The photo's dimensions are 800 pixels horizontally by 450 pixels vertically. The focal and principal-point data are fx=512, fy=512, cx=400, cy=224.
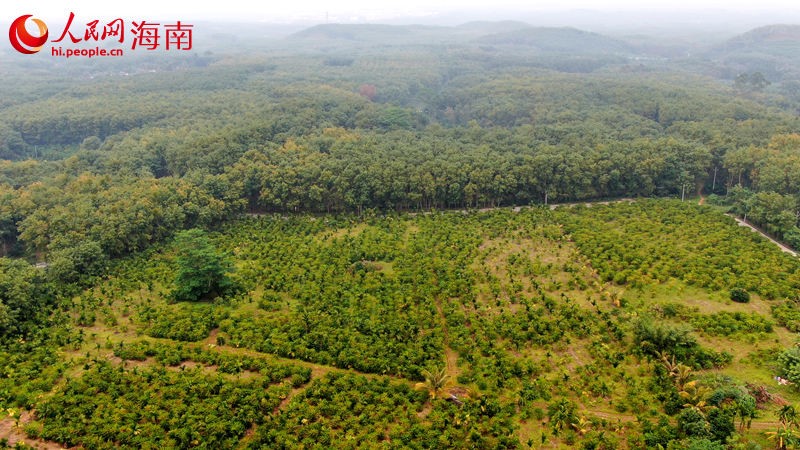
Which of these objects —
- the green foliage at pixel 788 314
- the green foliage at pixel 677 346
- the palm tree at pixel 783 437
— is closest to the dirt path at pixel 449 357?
the green foliage at pixel 677 346

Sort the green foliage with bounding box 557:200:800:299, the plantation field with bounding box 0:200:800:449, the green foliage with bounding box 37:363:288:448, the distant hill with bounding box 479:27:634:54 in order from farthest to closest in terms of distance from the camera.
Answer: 1. the distant hill with bounding box 479:27:634:54
2. the green foliage with bounding box 557:200:800:299
3. the plantation field with bounding box 0:200:800:449
4. the green foliage with bounding box 37:363:288:448

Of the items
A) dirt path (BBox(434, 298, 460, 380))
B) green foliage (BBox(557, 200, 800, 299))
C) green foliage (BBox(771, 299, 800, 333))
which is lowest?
→ dirt path (BBox(434, 298, 460, 380))

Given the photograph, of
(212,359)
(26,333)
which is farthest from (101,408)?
(26,333)

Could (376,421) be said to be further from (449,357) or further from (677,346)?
(677,346)

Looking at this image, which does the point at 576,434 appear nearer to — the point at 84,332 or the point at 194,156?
the point at 84,332

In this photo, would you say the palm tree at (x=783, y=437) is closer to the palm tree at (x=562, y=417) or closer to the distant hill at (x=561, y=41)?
the palm tree at (x=562, y=417)

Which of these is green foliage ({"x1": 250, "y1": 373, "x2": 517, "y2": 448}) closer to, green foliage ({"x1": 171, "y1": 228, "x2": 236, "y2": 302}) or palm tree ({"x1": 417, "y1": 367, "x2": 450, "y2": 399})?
palm tree ({"x1": 417, "y1": 367, "x2": 450, "y2": 399})

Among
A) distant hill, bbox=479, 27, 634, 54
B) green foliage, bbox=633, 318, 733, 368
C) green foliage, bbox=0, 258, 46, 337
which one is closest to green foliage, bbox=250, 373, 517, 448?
green foliage, bbox=633, 318, 733, 368

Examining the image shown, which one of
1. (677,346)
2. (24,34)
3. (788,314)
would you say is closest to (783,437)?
(677,346)
